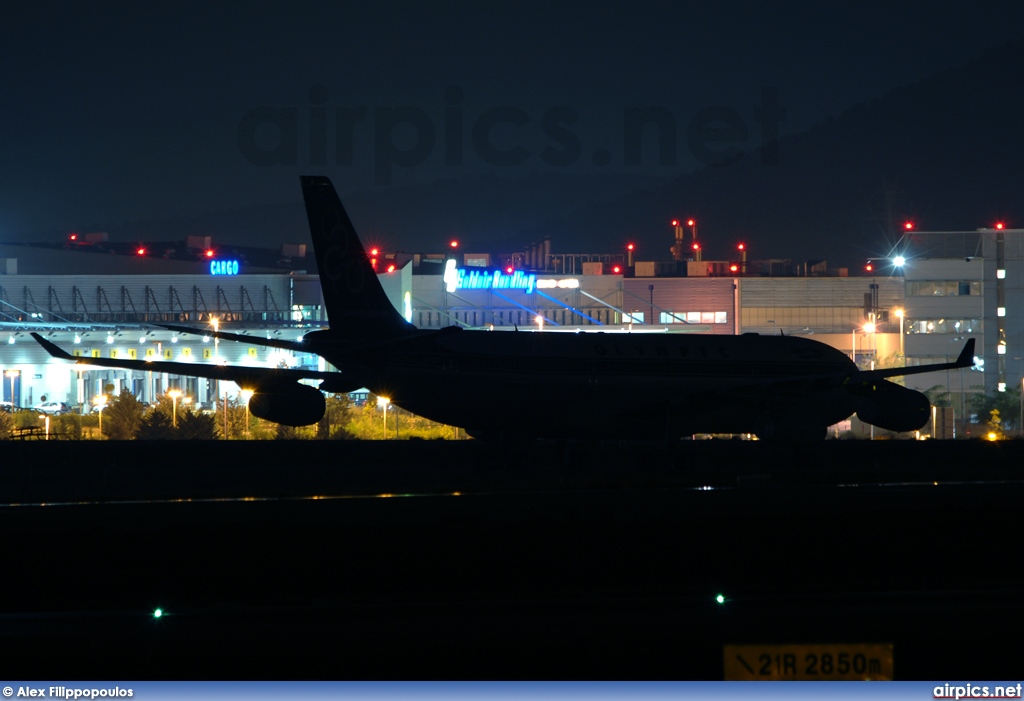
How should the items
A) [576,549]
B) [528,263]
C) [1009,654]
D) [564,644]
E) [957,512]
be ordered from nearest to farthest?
1. [1009,654]
2. [564,644]
3. [576,549]
4. [957,512]
5. [528,263]

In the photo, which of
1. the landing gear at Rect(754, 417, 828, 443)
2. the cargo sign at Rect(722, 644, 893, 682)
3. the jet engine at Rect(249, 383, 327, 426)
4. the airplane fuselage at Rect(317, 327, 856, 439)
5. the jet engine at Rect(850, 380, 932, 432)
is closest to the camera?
the cargo sign at Rect(722, 644, 893, 682)

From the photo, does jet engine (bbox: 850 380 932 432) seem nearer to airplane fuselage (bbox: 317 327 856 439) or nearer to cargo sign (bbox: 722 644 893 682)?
airplane fuselage (bbox: 317 327 856 439)

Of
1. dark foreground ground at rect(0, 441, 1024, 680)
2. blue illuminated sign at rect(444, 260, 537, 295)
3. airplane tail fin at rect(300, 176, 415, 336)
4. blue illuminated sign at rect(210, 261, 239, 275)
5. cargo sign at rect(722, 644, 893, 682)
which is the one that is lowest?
dark foreground ground at rect(0, 441, 1024, 680)

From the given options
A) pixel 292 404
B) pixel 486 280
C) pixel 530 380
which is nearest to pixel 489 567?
pixel 292 404

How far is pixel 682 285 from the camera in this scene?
104000mm

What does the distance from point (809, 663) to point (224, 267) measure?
90717 mm

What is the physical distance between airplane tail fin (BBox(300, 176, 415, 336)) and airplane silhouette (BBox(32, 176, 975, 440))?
1.1 inches

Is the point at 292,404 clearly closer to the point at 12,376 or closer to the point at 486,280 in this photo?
the point at 12,376

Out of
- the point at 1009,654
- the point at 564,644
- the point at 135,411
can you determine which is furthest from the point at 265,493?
the point at 135,411

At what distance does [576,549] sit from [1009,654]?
757 cm

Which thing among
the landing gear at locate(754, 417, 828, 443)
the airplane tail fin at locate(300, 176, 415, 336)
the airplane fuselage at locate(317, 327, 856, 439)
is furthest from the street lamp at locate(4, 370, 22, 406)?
the landing gear at locate(754, 417, 828, 443)

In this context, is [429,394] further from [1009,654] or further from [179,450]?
[1009,654]

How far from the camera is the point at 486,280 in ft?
306

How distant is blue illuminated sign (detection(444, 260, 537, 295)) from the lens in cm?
9181
